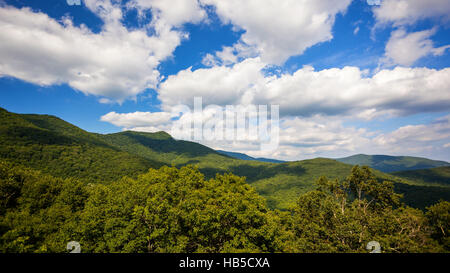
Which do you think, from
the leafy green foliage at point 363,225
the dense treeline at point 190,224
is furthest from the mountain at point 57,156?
the leafy green foliage at point 363,225

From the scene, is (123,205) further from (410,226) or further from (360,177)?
(360,177)

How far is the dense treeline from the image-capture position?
781 inches

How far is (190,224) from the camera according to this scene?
22.0 metres

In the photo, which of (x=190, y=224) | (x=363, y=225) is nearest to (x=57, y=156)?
(x=190, y=224)

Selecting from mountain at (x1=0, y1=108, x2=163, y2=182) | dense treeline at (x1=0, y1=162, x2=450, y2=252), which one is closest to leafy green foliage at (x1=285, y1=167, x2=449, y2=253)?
dense treeline at (x1=0, y1=162, x2=450, y2=252)

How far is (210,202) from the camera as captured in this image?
25.7 metres

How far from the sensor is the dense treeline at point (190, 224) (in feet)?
65.1

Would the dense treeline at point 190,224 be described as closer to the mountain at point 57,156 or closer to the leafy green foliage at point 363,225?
the leafy green foliage at point 363,225

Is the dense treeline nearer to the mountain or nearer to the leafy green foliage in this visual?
the leafy green foliage

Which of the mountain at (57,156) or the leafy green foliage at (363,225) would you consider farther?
the mountain at (57,156)

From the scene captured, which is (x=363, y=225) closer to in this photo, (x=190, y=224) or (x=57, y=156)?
(x=190, y=224)
